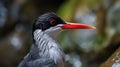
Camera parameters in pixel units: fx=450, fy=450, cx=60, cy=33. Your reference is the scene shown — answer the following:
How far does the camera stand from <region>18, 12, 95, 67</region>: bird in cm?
521

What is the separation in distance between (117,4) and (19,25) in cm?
372

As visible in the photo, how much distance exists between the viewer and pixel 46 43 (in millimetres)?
5461

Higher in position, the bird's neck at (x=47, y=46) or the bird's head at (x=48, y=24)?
the bird's head at (x=48, y=24)

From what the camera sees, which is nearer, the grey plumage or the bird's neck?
the grey plumage

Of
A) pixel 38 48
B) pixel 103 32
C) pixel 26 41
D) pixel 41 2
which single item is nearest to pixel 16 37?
pixel 26 41

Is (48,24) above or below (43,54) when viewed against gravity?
above

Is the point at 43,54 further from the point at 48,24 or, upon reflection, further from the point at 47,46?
the point at 48,24

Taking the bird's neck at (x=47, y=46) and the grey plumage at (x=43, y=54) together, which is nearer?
the grey plumage at (x=43, y=54)

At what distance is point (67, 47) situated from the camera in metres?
9.25

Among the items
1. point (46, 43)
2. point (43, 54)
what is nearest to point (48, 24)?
point (46, 43)

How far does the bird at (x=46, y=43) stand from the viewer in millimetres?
5215

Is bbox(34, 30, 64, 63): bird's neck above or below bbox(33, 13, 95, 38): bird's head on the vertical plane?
below

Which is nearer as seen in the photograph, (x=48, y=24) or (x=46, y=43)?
(x=48, y=24)

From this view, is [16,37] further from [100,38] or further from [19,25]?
[100,38]
